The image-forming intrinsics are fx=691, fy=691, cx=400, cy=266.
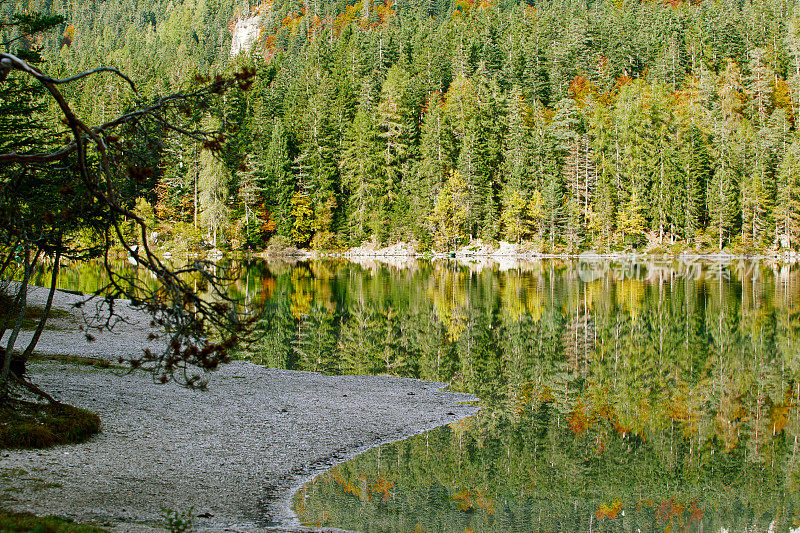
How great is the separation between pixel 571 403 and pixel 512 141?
6736 centimetres

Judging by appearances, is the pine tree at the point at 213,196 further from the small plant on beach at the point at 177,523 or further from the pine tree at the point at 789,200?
the small plant on beach at the point at 177,523

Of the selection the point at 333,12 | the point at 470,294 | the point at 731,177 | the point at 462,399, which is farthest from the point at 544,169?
the point at 333,12

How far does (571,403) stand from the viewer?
→ 1617 centimetres

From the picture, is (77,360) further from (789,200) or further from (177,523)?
(789,200)

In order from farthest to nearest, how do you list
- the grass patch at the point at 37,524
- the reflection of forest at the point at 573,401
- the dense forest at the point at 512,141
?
the dense forest at the point at 512,141
the reflection of forest at the point at 573,401
the grass patch at the point at 37,524

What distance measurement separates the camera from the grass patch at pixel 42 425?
10.3 m

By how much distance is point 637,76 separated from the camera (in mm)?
101562

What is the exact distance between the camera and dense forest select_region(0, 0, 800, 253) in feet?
242

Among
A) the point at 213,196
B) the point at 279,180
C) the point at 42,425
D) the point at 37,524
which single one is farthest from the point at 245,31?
the point at 37,524

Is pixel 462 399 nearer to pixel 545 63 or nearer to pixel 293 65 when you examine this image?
pixel 545 63

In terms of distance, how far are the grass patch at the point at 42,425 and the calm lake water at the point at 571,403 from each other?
3.88 meters

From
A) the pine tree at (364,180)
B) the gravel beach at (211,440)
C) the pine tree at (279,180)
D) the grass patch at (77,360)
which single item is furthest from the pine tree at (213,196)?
the grass patch at (77,360)

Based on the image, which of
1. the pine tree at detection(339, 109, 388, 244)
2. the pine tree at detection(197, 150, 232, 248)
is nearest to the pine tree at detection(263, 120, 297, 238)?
the pine tree at detection(339, 109, 388, 244)

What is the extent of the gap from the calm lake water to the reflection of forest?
0.05 m
